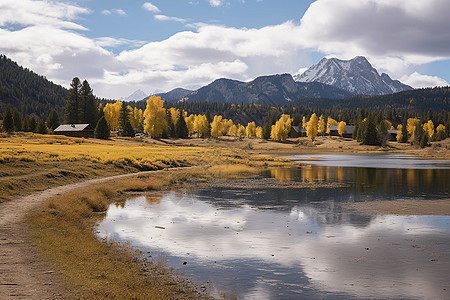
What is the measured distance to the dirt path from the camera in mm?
10102

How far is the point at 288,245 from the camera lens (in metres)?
17.2

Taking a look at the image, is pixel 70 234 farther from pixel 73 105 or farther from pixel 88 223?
pixel 73 105

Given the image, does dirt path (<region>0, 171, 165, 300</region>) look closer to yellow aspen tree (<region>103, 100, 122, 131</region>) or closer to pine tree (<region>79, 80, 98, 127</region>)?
pine tree (<region>79, 80, 98, 127</region>)

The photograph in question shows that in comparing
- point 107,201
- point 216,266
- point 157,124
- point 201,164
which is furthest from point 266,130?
point 216,266

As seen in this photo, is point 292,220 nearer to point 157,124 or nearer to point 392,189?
point 392,189

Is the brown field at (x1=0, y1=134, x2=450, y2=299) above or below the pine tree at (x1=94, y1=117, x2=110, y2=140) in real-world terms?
below

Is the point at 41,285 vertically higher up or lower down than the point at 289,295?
higher up

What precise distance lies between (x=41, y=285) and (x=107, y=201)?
58.3 feet

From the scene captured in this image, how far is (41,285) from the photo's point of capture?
10672mm

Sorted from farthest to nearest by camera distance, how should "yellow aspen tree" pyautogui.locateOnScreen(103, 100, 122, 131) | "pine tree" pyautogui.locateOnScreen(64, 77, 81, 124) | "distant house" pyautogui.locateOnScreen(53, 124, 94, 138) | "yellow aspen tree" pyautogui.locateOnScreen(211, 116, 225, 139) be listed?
"yellow aspen tree" pyautogui.locateOnScreen(211, 116, 225, 139) → "yellow aspen tree" pyautogui.locateOnScreen(103, 100, 122, 131) → "pine tree" pyautogui.locateOnScreen(64, 77, 81, 124) → "distant house" pyautogui.locateOnScreen(53, 124, 94, 138)

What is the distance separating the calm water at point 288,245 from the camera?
1228cm

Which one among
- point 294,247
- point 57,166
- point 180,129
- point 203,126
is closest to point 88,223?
point 294,247

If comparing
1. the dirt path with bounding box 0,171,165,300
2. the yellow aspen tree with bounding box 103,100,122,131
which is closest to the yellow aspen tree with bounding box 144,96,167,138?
the yellow aspen tree with bounding box 103,100,122,131

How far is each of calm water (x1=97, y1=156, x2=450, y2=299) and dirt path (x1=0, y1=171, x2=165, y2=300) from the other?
406 cm
